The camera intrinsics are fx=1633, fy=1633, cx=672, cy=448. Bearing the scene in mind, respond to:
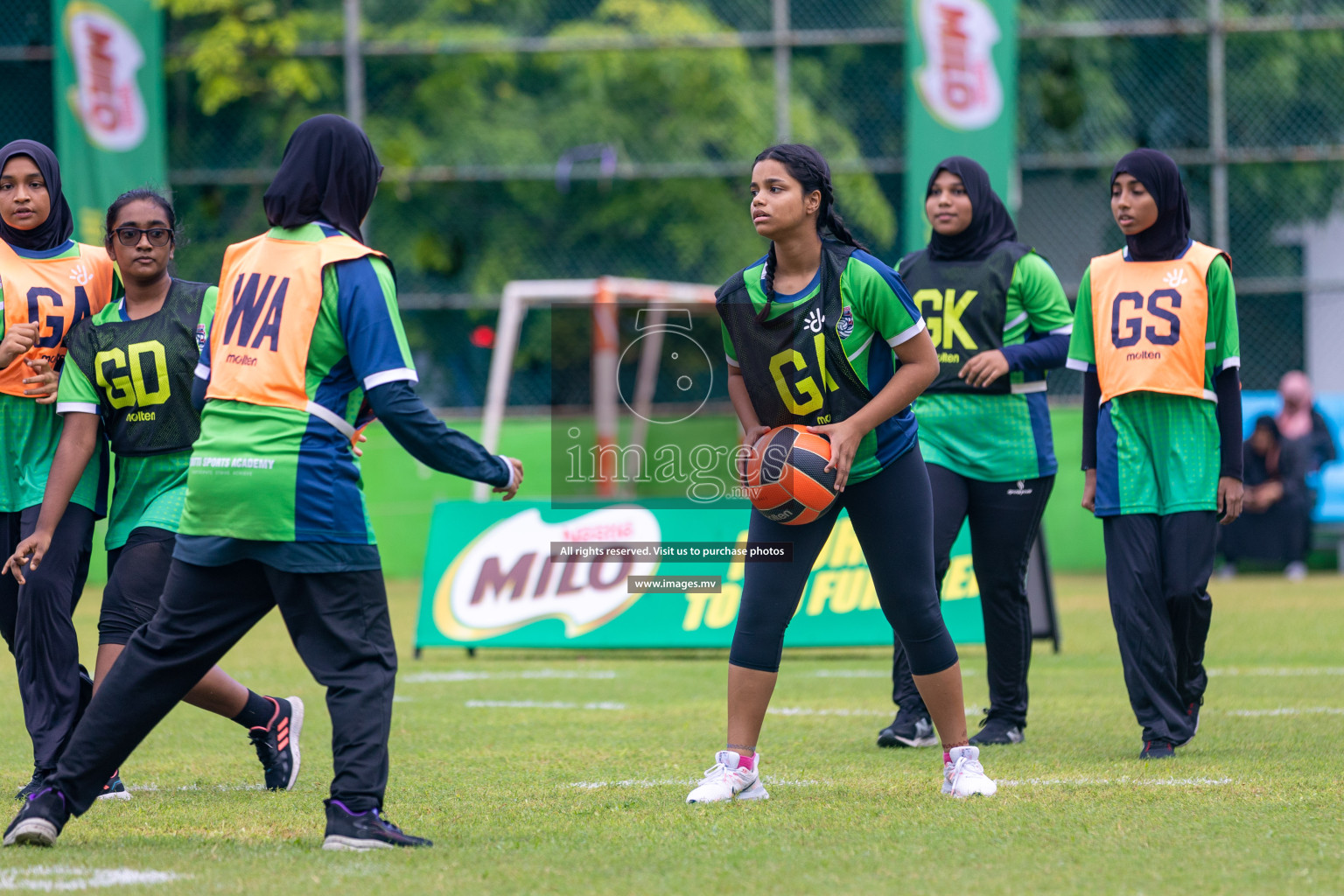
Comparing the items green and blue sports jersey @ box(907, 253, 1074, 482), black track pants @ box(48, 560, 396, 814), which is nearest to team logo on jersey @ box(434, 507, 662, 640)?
green and blue sports jersey @ box(907, 253, 1074, 482)

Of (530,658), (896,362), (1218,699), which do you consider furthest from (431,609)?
(896,362)

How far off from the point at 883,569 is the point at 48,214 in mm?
3093

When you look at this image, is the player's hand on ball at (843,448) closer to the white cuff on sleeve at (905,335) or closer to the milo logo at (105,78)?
the white cuff on sleeve at (905,335)

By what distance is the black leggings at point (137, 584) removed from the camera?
540 cm

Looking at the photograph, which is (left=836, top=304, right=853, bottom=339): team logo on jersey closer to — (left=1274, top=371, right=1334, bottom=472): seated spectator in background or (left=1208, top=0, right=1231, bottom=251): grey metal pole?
(left=1274, top=371, right=1334, bottom=472): seated spectator in background

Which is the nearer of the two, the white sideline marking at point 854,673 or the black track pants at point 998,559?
the black track pants at point 998,559

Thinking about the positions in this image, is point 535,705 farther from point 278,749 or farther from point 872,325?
point 872,325

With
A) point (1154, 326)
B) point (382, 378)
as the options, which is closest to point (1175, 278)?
point (1154, 326)

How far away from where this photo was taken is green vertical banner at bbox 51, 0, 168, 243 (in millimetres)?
17328

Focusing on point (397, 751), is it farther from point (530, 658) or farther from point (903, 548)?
point (530, 658)

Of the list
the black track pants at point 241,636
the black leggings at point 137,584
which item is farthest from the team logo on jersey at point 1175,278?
the black leggings at point 137,584

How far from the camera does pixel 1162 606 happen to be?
20.6 ft

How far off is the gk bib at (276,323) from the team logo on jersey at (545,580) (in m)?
6.01

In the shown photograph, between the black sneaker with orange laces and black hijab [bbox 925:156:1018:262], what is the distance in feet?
10.6
